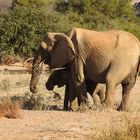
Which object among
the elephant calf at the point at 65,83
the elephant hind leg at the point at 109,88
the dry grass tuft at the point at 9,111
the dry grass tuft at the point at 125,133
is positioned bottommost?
the elephant calf at the point at 65,83

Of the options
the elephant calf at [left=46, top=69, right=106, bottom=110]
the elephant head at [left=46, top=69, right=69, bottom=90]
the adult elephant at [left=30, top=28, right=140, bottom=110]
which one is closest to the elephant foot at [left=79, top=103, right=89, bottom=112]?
the adult elephant at [left=30, top=28, right=140, bottom=110]

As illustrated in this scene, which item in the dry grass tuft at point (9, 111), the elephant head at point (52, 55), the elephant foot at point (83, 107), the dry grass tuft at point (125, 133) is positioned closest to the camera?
the dry grass tuft at point (125, 133)

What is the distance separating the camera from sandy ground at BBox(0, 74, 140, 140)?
10672 mm

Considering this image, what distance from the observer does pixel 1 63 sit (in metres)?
42.1

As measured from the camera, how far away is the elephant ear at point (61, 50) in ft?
53.9

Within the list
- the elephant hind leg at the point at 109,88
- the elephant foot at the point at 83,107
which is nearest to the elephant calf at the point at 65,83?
the elephant hind leg at the point at 109,88

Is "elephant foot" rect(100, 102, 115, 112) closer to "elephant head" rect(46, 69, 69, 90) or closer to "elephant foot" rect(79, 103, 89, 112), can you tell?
"elephant foot" rect(79, 103, 89, 112)

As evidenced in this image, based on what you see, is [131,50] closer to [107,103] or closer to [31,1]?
[107,103]

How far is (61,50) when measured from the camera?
55.1 ft

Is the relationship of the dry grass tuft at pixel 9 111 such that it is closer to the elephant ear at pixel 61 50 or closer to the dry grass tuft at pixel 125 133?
the elephant ear at pixel 61 50

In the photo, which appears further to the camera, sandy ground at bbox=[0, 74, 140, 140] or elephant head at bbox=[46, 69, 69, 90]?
elephant head at bbox=[46, 69, 69, 90]

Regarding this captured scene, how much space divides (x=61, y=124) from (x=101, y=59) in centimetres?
399

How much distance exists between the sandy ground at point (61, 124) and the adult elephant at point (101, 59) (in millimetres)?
1345

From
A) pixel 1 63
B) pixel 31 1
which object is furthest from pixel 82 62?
pixel 31 1
